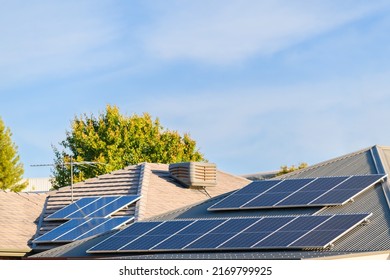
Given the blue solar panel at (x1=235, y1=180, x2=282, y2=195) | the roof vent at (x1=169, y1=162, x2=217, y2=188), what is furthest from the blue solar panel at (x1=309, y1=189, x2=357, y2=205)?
the roof vent at (x1=169, y1=162, x2=217, y2=188)

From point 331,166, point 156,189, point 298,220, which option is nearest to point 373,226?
point 298,220

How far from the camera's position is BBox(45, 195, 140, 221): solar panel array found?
49188 millimetres

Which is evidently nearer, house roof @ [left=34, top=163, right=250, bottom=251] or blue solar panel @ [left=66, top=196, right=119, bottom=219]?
blue solar panel @ [left=66, top=196, right=119, bottom=219]

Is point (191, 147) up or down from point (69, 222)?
up

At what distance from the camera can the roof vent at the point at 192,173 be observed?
54.1 m

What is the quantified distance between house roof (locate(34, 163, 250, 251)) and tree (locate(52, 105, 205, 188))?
37062 mm

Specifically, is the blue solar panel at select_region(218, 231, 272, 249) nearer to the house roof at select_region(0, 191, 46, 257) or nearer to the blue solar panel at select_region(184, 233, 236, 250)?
the blue solar panel at select_region(184, 233, 236, 250)

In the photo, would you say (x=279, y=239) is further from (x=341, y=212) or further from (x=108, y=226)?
(x=108, y=226)

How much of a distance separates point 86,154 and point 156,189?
154 feet

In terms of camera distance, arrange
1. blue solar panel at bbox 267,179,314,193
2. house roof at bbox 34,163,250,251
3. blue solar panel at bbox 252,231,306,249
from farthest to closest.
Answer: house roof at bbox 34,163,250,251, blue solar panel at bbox 267,179,314,193, blue solar panel at bbox 252,231,306,249

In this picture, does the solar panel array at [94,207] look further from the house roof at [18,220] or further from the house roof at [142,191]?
the house roof at [18,220]

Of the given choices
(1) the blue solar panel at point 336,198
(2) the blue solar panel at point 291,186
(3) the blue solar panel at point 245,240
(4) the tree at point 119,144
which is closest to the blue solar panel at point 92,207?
(2) the blue solar panel at point 291,186
